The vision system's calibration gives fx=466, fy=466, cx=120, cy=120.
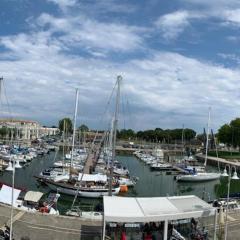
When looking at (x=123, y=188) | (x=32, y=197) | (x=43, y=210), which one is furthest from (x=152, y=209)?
(x=123, y=188)

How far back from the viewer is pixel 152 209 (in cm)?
2452

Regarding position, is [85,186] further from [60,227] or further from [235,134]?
[235,134]

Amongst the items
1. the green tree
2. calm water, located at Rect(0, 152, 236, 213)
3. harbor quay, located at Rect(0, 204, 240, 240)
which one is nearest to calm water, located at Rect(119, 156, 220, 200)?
calm water, located at Rect(0, 152, 236, 213)

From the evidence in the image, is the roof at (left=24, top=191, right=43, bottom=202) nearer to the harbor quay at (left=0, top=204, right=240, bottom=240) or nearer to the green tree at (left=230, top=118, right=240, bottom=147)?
the harbor quay at (left=0, top=204, right=240, bottom=240)

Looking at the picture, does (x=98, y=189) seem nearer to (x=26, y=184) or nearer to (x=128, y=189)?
(x=128, y=189)

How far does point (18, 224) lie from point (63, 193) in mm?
26790

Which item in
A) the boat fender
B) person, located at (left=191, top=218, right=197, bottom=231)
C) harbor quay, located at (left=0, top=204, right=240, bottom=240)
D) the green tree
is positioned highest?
the green tree

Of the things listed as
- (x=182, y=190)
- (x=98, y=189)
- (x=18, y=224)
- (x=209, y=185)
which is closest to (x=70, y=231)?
(x=18, y=224)

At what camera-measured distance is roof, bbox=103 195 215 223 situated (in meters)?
23.0

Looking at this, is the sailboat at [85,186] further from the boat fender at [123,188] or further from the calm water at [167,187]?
the calm water at [167,187]

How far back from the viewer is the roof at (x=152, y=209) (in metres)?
23.0

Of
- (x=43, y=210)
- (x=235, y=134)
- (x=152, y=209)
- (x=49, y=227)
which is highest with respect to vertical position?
(x=235, y=134)

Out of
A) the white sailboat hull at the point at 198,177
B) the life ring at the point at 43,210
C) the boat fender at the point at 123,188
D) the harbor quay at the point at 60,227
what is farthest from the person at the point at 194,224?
the white sailboat hull at the point at 198,177

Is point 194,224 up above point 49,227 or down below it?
above
